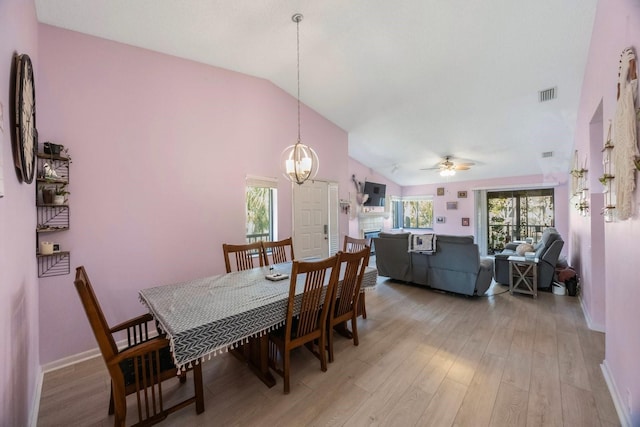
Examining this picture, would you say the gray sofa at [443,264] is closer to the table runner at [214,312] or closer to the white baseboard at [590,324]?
the white baseboard at [590,324]

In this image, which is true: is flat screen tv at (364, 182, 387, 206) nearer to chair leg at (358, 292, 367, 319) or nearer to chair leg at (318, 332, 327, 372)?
chair leg at (358, 292, 367, 319)

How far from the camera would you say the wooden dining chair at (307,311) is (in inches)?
74.2

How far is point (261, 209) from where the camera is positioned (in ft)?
13.3

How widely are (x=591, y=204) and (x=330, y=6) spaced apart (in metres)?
3.28

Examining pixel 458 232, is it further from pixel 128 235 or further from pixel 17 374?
pixel 17 374

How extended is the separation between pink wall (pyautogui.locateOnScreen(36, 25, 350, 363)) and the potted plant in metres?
0.08

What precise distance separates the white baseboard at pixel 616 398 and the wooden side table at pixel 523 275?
1963 mm

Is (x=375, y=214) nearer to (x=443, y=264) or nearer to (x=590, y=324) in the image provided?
(x=443, y=264)

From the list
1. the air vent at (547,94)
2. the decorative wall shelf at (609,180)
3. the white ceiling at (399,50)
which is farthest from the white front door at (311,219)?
the decorative wall shelf at (609,180)

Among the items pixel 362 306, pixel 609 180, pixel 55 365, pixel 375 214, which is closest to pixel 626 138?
pixel 609 180

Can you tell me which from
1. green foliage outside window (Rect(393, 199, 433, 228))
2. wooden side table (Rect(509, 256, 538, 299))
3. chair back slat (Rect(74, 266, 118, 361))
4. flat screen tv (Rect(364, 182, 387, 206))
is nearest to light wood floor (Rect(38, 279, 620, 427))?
chair back slat (Rect(74, 266, 118, 361))

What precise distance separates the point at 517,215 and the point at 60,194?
29.7 ft

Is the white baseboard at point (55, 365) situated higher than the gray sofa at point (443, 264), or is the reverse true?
the gray sofa at point (443, 264)

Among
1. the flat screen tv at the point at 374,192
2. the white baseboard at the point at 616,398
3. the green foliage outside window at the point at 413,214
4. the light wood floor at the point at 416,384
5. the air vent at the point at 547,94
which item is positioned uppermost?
the air vent at the point at 547,94
